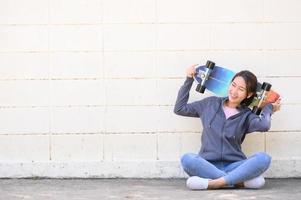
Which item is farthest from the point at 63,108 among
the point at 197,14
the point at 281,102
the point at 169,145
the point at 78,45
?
the point at 281,102

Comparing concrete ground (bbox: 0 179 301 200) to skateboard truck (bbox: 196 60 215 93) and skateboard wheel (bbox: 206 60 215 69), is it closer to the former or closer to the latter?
skateboard truck (bbox: 196 60 215 93)

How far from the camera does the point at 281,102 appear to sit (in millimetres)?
6469

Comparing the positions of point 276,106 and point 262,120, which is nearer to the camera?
point 262,120

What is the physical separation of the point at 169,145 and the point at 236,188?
76 centimetres

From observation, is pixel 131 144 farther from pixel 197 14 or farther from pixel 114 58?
pixel 197 14

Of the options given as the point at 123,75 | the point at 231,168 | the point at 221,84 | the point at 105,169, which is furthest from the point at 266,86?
the point at 105,169

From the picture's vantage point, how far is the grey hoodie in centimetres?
613

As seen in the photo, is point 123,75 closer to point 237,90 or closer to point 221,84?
point 221,84

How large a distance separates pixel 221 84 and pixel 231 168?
28.1 inches

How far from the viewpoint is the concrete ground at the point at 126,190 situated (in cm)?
→ 570

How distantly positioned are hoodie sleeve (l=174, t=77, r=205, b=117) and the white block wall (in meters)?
0.21

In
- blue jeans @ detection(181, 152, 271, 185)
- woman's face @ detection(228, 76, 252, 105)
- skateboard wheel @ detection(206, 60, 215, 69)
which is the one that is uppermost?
skateboard wheel @ detection(206, 60, 215, 69)

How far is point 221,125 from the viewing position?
616cm

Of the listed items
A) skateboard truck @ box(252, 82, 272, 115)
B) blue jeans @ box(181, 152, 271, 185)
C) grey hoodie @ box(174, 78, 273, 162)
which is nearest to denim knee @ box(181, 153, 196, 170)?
blue jeans @ box(181, 152, 271, 185)
